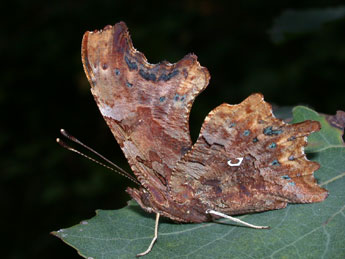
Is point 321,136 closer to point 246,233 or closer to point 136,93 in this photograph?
point 246,233

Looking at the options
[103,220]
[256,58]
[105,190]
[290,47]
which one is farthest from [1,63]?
[103,220]

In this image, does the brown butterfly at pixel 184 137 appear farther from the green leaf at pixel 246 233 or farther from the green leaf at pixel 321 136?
the green leaf at pixel 321 136

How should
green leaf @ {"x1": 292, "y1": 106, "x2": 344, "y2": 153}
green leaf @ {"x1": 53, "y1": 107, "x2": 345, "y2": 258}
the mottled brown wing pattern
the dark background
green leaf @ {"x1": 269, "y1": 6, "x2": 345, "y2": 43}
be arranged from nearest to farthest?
green leaf @ {"x1": 53, "y1": 107, "x2": 345, "y2": 258} < the mottled brown wing pattern < green leaf @ {"x1": 292, "y1": 106, "x2": 344, "y2": 153} < green leaf @ {"x1": 269, "y1": 6, "x2": 345, "y2": 43} < the dark background

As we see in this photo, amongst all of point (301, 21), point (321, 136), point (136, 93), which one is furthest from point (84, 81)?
point (321, 136)

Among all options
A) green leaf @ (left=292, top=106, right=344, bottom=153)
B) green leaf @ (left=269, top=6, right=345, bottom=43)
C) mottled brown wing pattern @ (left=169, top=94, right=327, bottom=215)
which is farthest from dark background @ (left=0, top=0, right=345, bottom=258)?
mottled brown wing pattern @ (left=169, top=94, right=327, bottom=215)

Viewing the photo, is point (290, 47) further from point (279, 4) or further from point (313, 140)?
point (313, 140)

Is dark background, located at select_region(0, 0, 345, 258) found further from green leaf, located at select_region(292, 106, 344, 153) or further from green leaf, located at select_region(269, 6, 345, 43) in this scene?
green leaf, located at select_region(292, 106, 344, 153)
